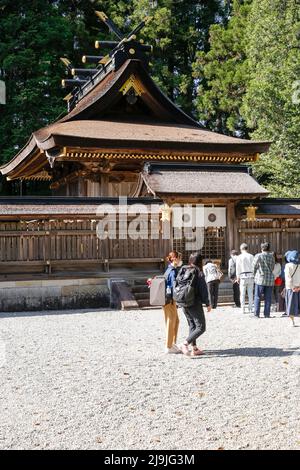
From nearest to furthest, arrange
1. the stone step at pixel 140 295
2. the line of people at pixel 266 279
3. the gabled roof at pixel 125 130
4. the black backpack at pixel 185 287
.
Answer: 1. the black backpack at pixel 185 287
2. the line of people at pixel 266 279
3. the stone step at pixel 140 295
4. the gabled roof at pixel 125 130

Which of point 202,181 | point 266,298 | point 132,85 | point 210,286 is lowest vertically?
point 266,298

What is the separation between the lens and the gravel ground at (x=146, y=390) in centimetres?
550

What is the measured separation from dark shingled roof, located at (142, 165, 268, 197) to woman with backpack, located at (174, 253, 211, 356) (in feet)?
23.8

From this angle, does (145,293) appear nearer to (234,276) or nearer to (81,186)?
(234,276)

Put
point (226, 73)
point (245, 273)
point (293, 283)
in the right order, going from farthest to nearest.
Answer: point (226, 73) → point (245, 273) → point (293, 283)

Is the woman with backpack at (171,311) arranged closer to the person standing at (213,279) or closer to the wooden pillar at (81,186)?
the person standing at (213,279)

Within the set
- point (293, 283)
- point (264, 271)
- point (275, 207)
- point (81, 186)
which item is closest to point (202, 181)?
point (275, 207)

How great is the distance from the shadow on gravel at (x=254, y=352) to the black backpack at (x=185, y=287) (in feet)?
3.11

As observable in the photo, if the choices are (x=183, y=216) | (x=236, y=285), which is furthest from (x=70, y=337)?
(x=183, y=216)

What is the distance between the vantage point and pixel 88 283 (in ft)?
53.5

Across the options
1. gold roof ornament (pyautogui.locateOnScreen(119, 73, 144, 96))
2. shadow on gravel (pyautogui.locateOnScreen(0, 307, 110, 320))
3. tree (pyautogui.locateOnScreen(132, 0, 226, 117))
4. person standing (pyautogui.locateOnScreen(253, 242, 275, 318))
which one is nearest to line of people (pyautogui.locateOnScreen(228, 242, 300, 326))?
person standing (pyautogui.locateOnScreen(253, 242, 275, 318))

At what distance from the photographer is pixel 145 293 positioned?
53.8ft

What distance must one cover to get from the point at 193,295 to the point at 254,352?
54.2 inches

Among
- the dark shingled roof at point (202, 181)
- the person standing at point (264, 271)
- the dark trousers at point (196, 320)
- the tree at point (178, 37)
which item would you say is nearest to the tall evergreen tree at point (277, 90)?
the tree at point (178, 37)
